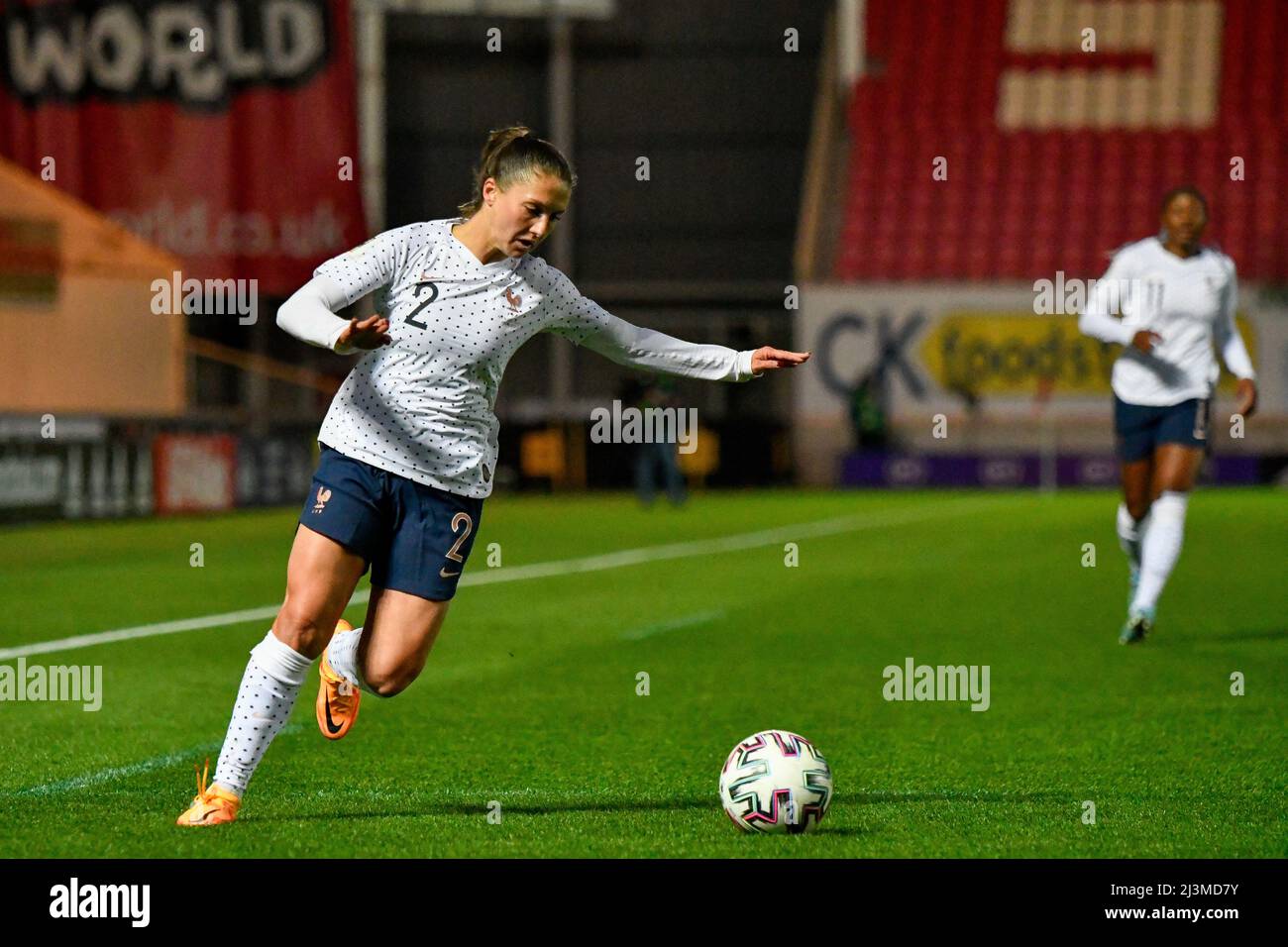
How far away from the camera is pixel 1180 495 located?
405 inches

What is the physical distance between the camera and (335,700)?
20.6 feet

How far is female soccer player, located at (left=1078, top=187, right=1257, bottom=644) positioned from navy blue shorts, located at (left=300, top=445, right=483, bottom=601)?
5.35 m

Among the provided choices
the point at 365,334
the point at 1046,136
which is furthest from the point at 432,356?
the point at 1046,136

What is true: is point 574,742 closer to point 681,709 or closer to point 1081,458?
point 681,709

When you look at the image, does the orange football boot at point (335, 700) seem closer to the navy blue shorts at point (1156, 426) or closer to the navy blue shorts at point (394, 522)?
the navy blue shorts at point (394, 522)

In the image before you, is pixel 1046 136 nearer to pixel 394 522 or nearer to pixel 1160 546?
pixel 1160 546

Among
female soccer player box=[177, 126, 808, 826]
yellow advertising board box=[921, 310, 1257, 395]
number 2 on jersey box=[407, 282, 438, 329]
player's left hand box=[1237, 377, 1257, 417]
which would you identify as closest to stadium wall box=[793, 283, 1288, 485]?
yellow advertising board box=[921, 310, 1257, 395]

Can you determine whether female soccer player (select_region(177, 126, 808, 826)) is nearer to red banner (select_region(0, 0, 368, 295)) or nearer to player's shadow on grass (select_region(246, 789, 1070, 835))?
player's shadow on grass (select_region(246, 789, 1070, 835))

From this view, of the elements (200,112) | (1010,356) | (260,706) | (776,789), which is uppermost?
(200,112)

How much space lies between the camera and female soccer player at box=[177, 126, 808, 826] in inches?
216

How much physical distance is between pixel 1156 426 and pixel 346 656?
5.72 meters

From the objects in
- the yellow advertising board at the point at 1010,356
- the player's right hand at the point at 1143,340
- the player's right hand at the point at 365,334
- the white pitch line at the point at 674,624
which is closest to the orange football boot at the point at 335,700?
the player's right hand at the point at 365,334

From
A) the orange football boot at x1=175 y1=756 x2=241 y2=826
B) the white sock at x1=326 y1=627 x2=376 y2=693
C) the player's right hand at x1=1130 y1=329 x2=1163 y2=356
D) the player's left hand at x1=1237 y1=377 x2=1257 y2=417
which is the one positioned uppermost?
the player's right hand at x1=1130 y1=329 x2=1163 y2=356

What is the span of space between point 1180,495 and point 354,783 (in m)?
5.62
